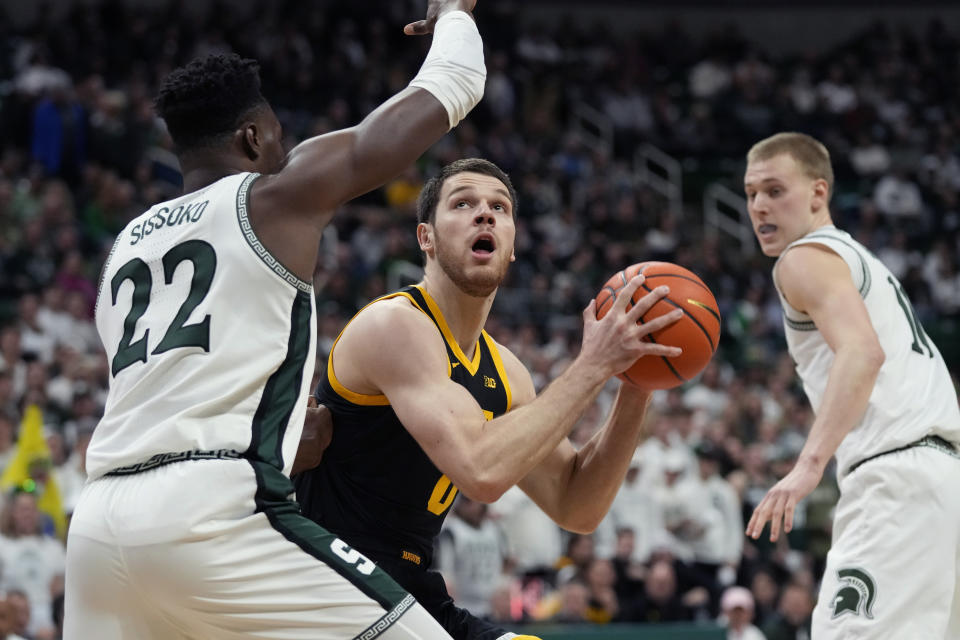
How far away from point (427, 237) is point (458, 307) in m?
0.32

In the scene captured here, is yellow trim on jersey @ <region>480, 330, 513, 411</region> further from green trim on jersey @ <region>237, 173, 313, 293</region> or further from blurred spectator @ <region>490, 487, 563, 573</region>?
blurred spectator @ <region>490, 487, 563, 573</region>

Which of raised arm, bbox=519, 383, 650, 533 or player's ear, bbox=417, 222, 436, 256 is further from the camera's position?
player's ear, bbox=417, 222, 436, 256

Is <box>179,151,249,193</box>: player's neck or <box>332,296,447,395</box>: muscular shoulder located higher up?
<box>179,151,249,193</box>: player's neck

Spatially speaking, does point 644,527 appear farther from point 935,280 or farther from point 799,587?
point 935,280

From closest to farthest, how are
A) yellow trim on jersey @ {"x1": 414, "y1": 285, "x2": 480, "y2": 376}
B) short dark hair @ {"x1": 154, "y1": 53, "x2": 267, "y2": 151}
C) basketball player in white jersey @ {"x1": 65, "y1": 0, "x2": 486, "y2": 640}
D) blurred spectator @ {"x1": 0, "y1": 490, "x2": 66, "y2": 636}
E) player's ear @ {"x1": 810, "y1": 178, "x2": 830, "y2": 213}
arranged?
basketball player in white jersey @ {"x1": 65, "y1": 0, "x2": 486, "y2": 640} → short dark hair @ {"x1": 154, "y1": 53, "x2": 267, "y2": 151} → yellow trim on jersey @ {"x1": 414, "y1": 285, "x2": 480, "y2": 376} → player's ear @ {"x1": 810, "y1": 178, "x2": 830, "y2": 213} → blurred spectator @ {"x1": 0, "y1": 490, "x2": 66, "y2": 636}

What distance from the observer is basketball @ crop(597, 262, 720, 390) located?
4.16 m

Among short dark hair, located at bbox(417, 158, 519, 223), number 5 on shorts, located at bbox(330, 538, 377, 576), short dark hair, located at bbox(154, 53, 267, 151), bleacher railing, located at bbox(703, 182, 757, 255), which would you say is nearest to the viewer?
number 5 on shorts, located at bbox(330, 538, 377, 576)

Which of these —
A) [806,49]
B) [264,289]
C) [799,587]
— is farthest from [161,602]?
[806,49]

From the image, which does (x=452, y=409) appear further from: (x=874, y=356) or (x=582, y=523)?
(x=874, y=356)

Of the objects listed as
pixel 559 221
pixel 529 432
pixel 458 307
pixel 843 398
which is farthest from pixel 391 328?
pixel 559 221

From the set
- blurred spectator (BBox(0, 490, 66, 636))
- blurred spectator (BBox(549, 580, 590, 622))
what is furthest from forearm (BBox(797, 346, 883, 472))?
blurred spectator (BBox(0, 490, 66, 636))

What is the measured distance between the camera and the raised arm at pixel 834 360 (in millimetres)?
4453

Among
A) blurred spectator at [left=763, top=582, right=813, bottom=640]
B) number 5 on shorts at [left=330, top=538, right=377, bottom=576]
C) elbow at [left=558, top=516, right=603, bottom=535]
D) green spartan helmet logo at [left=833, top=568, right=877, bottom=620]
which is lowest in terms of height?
blurred spectator at [left=763, top=582, right=813, bottom=640]

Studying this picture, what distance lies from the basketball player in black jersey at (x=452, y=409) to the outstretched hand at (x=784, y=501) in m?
0.55
